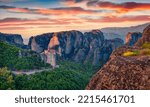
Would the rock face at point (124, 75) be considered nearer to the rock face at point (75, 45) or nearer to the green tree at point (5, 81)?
the green tree at point (5, 81)

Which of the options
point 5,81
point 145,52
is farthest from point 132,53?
point 5,81

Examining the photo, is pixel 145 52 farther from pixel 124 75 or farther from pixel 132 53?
pixel 124 75

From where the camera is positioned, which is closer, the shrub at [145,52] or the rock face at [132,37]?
the shrub at [145,52]

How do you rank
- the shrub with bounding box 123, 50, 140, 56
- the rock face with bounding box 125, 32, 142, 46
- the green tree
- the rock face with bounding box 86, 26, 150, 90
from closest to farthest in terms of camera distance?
1. the rock face with bounding box 86, 26, 150, 90
2. the shrub with bounding box 123, 50, 140, 56
3. the green tree
4. the rock face with bounding box 125, 32, 142, 46

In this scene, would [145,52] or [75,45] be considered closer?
[145,52]

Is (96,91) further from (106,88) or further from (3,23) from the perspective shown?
(3,23)

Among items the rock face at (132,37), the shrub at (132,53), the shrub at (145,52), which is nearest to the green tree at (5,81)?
the shrub at (132,53)

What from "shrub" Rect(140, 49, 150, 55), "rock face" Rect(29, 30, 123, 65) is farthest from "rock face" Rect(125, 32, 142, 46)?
"shrub" Rect(140, 49, 150, 55)

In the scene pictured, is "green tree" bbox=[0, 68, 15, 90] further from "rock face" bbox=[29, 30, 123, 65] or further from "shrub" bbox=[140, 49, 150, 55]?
"rock face" bbox=[29, 30, 123, 65]

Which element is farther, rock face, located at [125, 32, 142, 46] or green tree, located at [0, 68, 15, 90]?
rock face, located at [125, 32, 142, 46]
